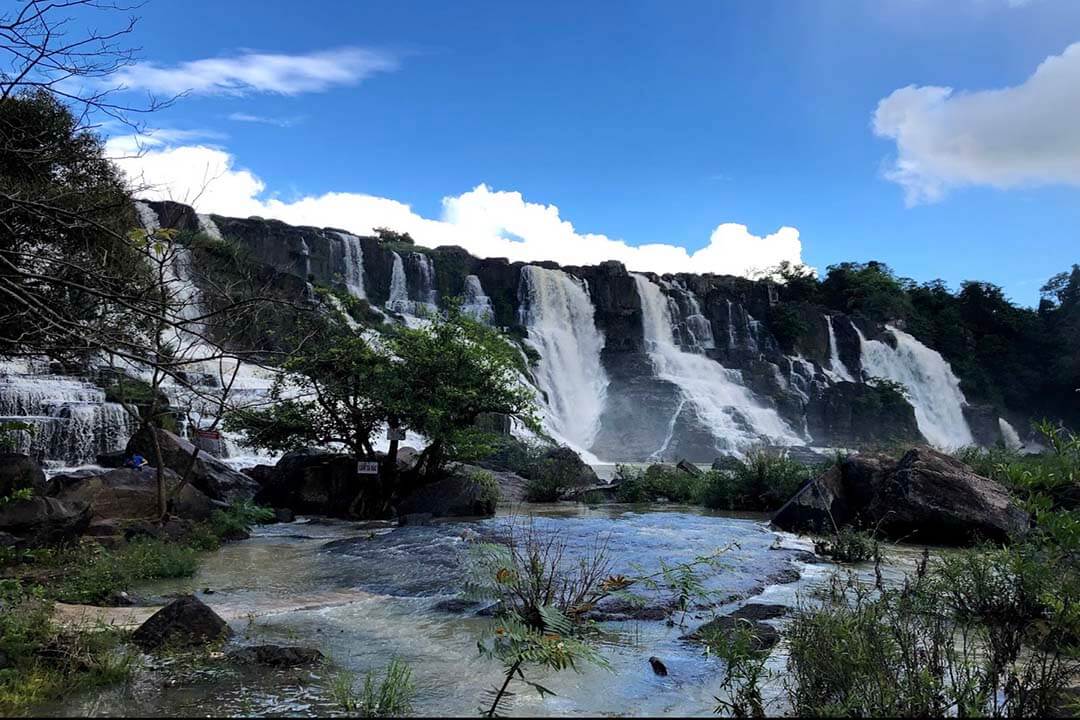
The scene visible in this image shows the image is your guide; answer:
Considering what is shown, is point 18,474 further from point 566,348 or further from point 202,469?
point 566,348

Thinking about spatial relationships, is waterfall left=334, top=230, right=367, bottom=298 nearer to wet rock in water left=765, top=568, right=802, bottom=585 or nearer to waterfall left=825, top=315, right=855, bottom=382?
waterfall left=825, top=315, right=855, bottom=382

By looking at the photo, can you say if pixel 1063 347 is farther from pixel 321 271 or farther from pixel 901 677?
pixel 901 677

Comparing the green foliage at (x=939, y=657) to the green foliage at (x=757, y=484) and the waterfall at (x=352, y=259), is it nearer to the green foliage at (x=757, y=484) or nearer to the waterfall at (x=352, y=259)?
the green foliage at (x=757, y=484)

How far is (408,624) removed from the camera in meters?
6.39

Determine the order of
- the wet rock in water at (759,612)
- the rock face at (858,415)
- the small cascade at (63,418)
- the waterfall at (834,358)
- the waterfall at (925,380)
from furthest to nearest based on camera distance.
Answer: the waterfall at (834,358) < the waterfall at (925,380) < the rock face at (858,415) < the small cascade at (63,418) < the wet rock in water at (759,612)

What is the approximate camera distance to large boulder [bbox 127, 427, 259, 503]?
1520 cm

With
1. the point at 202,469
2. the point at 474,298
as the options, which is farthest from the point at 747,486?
the point at 474,298

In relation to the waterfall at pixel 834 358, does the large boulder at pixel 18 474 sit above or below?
below

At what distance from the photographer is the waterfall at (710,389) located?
3947 cm

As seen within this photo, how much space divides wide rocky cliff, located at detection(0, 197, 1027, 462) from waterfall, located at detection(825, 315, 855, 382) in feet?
0.35

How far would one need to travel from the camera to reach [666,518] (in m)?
15.7

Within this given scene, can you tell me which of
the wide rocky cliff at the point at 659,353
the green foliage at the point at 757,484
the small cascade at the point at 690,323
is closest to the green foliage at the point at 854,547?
the green foliage at the point at 757,484

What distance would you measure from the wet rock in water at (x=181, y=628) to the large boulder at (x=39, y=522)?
4350 mm

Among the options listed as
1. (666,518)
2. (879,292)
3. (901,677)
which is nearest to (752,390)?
(879,292)
